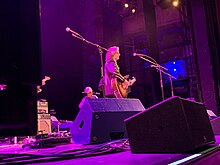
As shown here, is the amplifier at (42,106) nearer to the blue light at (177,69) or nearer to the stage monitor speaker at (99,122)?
the stage monitor speaker at (99,122)

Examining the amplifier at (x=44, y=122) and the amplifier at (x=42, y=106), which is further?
the amplifier at (x=42, y=106)

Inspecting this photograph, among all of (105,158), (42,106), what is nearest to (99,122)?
(105,158)

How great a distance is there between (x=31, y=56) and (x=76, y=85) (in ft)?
25.1

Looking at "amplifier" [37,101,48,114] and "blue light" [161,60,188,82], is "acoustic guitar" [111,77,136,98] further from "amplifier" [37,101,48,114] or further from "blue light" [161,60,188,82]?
"blue light" [161,60,188,82]

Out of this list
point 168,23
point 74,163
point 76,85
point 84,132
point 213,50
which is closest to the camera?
point 74,163

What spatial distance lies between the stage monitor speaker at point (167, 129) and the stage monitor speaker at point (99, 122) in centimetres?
61

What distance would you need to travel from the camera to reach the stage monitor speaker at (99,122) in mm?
1858

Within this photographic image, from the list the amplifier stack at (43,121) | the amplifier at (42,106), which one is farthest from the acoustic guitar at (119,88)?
the amplifier at (42,106)

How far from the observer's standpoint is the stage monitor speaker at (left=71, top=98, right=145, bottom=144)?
186 centimetres

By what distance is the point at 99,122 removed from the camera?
1872 millimetres

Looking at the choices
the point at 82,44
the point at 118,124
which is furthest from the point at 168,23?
the point at 118,124

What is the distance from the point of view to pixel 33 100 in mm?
1187

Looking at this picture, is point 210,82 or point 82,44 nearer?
point 210,82

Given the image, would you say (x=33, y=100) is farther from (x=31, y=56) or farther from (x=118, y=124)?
(x=118, y=124)
